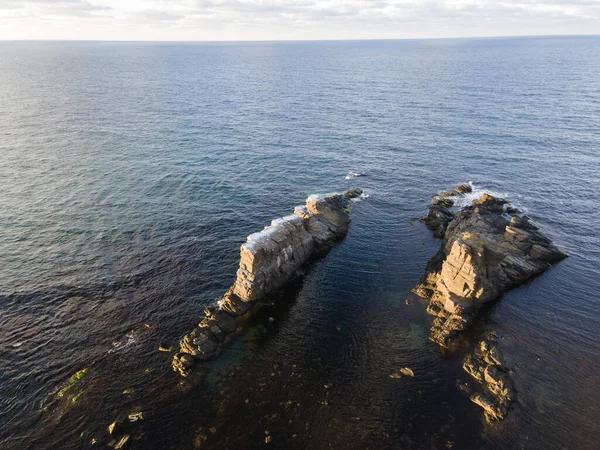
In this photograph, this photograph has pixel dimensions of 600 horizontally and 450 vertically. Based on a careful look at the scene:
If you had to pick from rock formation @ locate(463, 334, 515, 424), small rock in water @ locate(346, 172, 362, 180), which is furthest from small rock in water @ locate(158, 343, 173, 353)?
small rock in water @ locate(346, 172, 362, 180)

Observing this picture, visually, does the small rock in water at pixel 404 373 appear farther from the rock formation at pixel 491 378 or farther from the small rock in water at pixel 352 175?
the small rock in water at pixel 352 175

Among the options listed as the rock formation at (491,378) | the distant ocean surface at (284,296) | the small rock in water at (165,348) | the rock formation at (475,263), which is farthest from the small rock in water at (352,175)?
the small rock in water at (165,348)

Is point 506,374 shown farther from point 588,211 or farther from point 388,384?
point 588,211

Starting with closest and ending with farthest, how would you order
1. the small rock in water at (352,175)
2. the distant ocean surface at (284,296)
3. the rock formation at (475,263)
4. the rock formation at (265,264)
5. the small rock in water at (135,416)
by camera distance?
the distant ocean surface at (284,296) < the small rock in water at (135,416) < the rock formation at (265,264) < the rock formation at (475,263) < the small rock in water at (352,175)

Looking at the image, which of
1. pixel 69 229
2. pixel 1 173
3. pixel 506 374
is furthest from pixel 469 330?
pixel 1 173

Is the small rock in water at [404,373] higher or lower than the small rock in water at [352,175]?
higher
